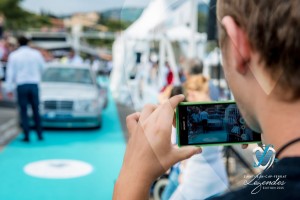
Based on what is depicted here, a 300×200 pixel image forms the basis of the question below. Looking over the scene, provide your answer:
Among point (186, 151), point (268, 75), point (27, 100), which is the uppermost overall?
point (268, 75)

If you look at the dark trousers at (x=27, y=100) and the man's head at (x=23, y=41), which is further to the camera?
the dark trousers at (x=27, y=100)

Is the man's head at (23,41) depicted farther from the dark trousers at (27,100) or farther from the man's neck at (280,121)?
the man's neck at (280,121)

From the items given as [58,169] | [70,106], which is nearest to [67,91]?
[70,106]

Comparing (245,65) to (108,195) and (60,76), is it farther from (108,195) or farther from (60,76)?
(60,76)

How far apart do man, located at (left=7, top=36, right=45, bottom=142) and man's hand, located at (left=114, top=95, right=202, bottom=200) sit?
5.94m

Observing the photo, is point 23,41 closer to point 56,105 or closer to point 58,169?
point 56,105

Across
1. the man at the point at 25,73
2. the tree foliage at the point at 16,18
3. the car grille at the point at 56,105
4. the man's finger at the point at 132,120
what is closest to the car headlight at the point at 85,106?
the car grille at the point at 56,105

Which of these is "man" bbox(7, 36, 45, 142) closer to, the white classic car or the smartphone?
the white classic car

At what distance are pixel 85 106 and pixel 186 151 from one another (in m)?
7.34

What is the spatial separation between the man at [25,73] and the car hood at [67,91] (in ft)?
3.91

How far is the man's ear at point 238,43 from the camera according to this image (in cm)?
64

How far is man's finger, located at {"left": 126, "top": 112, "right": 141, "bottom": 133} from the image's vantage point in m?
0.81

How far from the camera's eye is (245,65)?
2.13ft

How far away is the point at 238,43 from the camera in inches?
25.2
